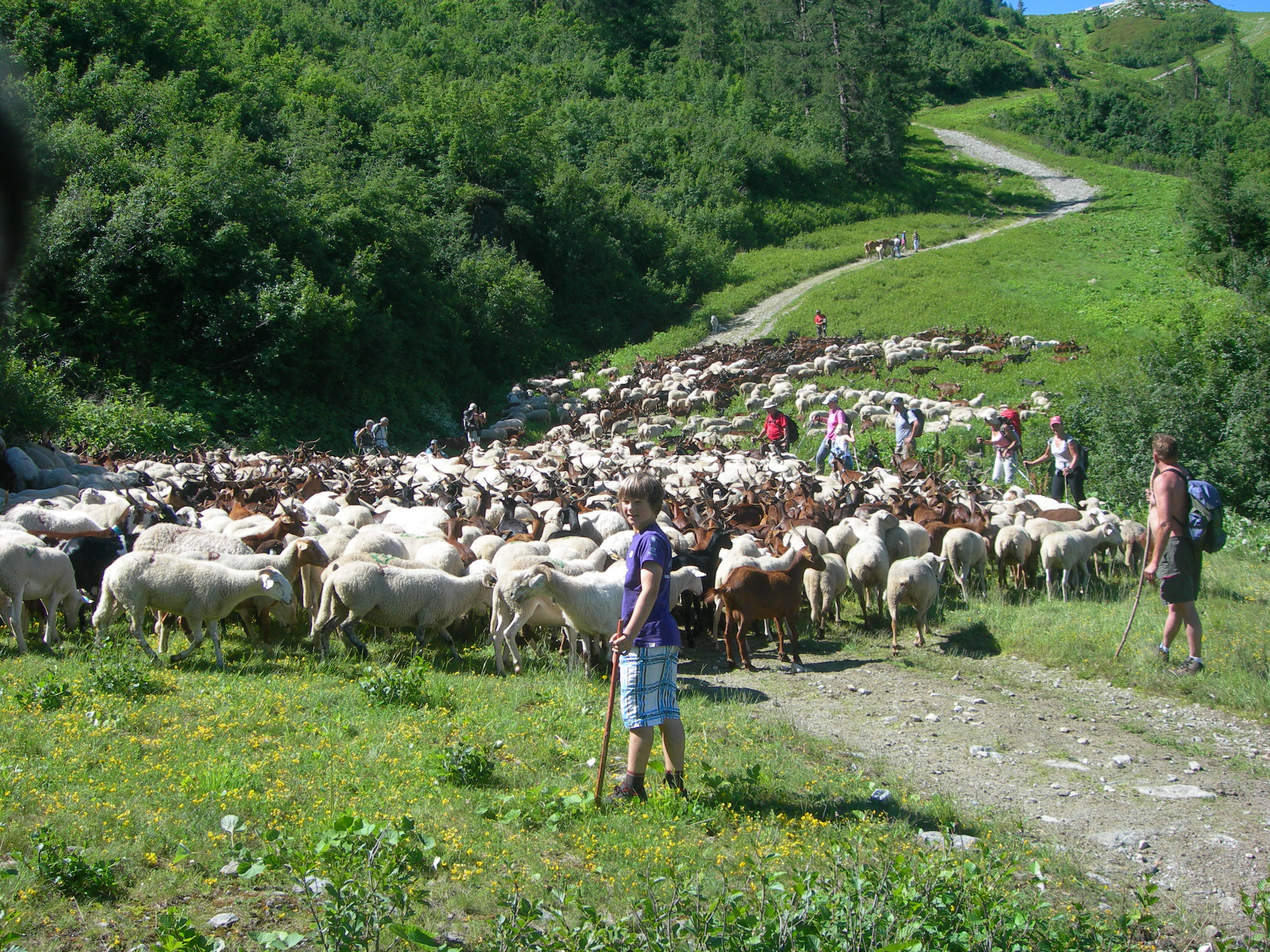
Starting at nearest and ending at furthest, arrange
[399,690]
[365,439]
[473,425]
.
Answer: [399,690]
[365,439]
[473,425]

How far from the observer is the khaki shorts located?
814 cm

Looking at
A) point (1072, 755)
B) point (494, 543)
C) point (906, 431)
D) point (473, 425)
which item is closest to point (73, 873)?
point (1072, 755)

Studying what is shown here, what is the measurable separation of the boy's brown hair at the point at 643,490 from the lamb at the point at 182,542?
19.2 feet

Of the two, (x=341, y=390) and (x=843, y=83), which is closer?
(x=341, y=390)

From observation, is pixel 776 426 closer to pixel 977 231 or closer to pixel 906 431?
pixel 906 431

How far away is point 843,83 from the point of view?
63.2 metres

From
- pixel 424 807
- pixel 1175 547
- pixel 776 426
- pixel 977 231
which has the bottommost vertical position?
pixel 776 426

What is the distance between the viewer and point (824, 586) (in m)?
10.8

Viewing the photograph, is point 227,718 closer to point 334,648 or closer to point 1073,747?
point 334,648

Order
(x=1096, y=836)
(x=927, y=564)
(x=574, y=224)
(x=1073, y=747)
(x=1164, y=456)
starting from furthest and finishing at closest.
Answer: (x=574, y=224), (x=927, y=564), (x=1164, y=456), (x=1073, y=747), (x=1096, y=836)

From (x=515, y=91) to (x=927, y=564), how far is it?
4171 cm

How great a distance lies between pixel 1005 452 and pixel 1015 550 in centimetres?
574

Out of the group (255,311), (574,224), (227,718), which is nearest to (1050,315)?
(574,224)

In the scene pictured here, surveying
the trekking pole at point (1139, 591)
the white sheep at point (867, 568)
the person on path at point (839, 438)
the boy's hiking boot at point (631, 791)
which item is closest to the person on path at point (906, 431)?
the person on path at point (839, 438)
